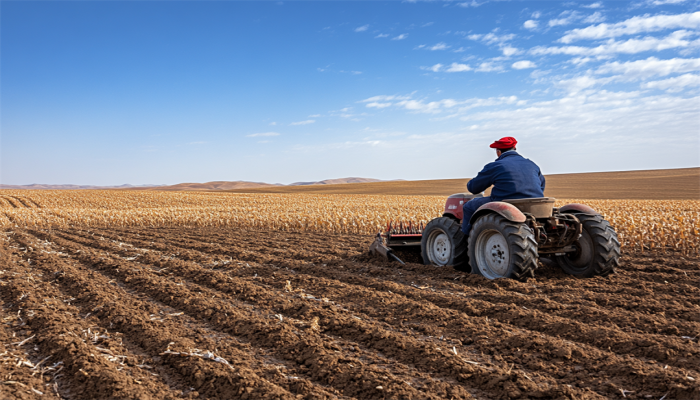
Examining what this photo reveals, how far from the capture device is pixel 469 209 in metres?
6.64

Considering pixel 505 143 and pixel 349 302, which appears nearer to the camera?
pixel 349 302

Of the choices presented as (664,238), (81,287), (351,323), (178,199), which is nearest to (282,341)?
(351,323)

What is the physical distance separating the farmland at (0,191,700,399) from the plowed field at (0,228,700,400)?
17 mm

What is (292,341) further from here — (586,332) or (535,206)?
(535,206)

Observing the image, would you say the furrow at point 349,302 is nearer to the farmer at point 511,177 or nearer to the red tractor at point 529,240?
the red tractor at point 529,240

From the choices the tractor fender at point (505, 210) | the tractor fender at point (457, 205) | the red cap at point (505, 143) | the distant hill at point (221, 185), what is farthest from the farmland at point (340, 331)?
the distant hill at point (221, 185)

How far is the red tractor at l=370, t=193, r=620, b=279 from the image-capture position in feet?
18.8

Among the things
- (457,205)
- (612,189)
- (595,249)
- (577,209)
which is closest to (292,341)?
(457,205)

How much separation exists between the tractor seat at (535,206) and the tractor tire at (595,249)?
0.68 metres

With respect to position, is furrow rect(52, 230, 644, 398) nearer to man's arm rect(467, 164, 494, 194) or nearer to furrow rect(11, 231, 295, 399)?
furrow rect(11, 231, 295, 399)

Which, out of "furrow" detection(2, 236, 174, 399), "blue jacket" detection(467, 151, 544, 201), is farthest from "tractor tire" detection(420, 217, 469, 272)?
"furrow" detection(2, 236, 174, 399)

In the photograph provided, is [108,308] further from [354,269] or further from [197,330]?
[354,269]

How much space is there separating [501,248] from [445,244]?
4.24 ft

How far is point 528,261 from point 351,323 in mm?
2622
